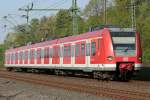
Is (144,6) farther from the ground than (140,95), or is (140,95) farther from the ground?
(144,6)

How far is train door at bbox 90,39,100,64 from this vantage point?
25.3 meters

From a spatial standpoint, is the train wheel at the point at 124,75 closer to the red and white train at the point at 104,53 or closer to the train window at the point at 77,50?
the red and white train at the point at 104,53

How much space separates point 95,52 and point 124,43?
1.96m

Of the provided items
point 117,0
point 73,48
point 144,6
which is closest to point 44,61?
point 73,48

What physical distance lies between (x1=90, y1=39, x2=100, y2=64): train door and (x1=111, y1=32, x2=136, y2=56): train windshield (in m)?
1.18

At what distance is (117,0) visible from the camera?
80.2 metres

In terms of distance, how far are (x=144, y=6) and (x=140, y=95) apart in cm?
5613

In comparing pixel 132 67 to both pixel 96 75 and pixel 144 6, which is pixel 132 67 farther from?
pixel 144 6

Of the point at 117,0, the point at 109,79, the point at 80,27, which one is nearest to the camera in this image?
the point at 109,79

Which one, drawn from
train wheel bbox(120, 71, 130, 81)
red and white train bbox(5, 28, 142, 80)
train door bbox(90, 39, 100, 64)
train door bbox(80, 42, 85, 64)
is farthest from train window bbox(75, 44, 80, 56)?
train wheel bbox(120, 71, 130, 81)

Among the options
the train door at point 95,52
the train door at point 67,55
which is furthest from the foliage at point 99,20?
the train door at point 95,52

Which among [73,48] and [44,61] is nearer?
[73,48]

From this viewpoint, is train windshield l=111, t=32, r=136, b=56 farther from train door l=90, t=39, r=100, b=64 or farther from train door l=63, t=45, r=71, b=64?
train door l=63, t=45, r=71, b=64

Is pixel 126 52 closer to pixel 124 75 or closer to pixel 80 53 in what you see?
pixel 124 75
